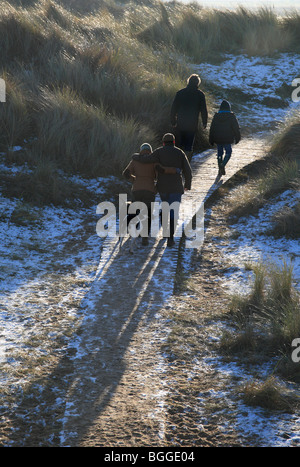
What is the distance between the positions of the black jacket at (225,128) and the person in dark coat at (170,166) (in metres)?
3.06

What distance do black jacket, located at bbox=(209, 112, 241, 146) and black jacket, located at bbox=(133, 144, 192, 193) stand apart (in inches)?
121

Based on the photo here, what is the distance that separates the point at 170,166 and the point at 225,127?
334 cm

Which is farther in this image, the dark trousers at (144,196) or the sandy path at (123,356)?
the dark trousers at (144,196)

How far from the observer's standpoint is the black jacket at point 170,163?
784 centimetres

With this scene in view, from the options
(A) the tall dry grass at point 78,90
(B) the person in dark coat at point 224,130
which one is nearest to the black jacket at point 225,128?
(B) the person in dark coat at point 224,130

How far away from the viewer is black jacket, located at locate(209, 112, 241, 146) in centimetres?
1079

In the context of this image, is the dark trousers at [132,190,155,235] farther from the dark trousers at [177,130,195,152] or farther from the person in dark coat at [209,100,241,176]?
the person in dark coat at [209,100,241,176]

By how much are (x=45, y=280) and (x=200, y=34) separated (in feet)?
56.5

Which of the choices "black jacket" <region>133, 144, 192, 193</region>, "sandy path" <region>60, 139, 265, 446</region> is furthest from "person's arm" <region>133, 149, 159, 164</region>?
"sandy path" <region>60, 139, 265, 446</region>

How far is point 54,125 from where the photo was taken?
35.8 ft

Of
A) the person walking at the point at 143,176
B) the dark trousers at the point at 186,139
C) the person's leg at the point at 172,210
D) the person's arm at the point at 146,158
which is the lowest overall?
the person's leg at the point at 172,210

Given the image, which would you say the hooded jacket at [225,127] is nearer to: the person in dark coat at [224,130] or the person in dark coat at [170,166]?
the person in dark coat at [224,130]

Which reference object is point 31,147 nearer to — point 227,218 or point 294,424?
point 227,218

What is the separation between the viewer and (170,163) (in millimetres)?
7852
